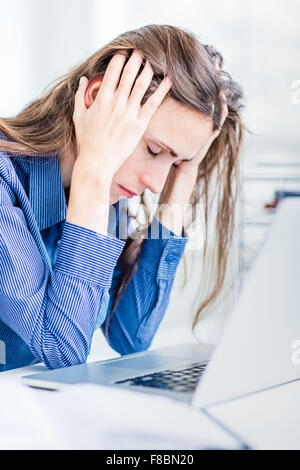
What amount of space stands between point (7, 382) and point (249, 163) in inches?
70.2

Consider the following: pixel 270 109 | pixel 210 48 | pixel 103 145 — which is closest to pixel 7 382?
pixel 103 145

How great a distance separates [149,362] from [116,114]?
46 cm

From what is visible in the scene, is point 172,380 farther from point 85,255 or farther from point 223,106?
point 223,106

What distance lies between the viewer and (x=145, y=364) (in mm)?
893

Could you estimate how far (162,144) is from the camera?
1097 mm

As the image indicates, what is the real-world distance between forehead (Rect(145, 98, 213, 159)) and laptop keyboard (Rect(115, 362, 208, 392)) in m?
0.45

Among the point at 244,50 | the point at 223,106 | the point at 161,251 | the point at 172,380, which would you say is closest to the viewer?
the point at 172,380

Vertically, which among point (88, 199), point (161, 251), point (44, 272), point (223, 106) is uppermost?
point (223, 106)

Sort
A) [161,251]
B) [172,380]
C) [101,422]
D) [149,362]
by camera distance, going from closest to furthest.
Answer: [101,422], [172,380], [149,362], [161,251]

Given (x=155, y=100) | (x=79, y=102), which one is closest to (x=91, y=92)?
(x=79, y=102)

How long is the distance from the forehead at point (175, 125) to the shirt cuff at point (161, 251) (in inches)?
10.4

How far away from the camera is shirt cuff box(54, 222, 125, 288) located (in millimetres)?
925

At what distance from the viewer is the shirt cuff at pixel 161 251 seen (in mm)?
1302

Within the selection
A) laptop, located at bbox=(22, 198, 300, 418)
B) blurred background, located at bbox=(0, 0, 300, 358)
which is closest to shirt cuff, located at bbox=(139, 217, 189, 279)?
laptop, located at bbox=(22, 198, 300, 418)
